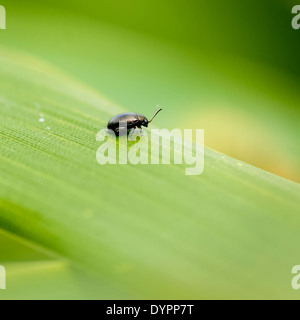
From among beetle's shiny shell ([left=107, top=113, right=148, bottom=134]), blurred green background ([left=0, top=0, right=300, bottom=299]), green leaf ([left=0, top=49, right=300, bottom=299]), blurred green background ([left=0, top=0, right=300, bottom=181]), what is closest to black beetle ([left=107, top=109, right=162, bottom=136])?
beetle's shiny shell ([left=107, top=113, right=148, bottom=134])

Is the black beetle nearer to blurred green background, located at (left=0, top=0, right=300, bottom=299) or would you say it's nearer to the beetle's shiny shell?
the beetle's shiny shell

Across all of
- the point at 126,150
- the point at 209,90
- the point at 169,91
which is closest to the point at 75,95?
the point at 126,150

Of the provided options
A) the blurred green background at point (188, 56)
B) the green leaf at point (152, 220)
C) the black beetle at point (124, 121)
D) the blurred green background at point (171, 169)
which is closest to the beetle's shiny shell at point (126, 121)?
the black beetle at point (124, 121)

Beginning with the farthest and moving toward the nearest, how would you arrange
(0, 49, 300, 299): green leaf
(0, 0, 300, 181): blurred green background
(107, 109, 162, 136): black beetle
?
1. (0, 0, 300, 181): blurred green background
2. (107, 109, 162, 136): black beetle
3. (0, 49, 300, 299): green leaf

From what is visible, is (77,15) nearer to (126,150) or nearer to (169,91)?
(169,91)

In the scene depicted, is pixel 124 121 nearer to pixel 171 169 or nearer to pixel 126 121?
pixel 126 121

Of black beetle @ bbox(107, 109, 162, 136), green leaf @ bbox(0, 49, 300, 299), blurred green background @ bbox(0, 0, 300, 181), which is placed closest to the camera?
green leaf @ bbox(0, 49, 300, 299)

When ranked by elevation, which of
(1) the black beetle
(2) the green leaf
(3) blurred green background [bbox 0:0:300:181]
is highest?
(3) blurred green background [bbox 0:0:300:181]
